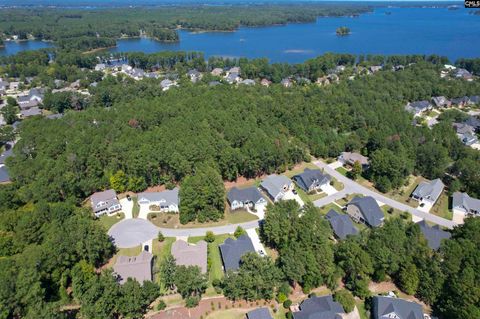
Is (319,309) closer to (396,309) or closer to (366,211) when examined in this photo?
(396,309)

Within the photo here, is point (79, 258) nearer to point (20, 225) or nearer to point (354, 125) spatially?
point (20, 225)

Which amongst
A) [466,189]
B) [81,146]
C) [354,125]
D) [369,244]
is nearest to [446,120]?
[354,125]

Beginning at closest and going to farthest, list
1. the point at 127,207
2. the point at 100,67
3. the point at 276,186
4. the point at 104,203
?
the point at 104,203 → the point at 127,207 → the point at 276,186 → the point at 100,67

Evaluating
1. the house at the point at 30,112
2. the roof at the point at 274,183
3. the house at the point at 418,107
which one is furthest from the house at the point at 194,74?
the roof at the point at 274,183

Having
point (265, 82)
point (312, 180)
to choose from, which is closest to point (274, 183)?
point (312, 180)

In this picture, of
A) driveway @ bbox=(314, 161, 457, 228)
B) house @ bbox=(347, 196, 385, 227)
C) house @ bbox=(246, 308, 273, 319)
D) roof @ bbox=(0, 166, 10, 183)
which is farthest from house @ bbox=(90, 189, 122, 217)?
house @ bbox=(347, 196, 385, 227)

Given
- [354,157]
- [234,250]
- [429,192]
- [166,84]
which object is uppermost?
[166,84]

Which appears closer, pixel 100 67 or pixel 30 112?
pixel 30 112
